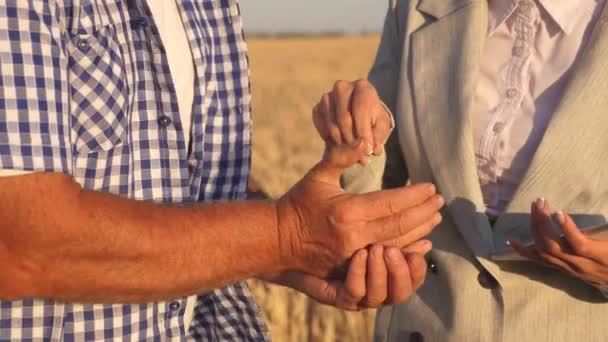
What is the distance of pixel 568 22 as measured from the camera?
302 cm

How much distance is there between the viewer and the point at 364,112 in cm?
281

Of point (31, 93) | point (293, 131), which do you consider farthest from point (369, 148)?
point (293, 131)

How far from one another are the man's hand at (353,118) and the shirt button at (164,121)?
43 centimetres

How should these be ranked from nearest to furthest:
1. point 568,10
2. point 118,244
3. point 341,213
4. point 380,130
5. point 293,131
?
point 118,244 → point 341,213 → point 380,130 → point 568,10 → point 293,131

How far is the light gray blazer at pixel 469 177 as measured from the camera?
2.92m

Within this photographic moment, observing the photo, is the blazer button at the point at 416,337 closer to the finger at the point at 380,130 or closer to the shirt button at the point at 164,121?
the finger at the point at 380,130

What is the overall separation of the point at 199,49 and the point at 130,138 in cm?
31

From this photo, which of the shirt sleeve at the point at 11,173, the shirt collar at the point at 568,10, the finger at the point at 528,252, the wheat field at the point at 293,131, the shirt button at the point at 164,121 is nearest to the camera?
the shirt sleeve at the point at 11,173

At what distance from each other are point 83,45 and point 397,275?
2.88 feet

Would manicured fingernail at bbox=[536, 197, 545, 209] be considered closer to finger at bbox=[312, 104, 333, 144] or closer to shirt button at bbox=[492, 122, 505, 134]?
shirt button at bbox=[492, 122, 505, 134]

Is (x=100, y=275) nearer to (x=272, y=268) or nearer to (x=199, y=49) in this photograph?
(x=272, y=268)

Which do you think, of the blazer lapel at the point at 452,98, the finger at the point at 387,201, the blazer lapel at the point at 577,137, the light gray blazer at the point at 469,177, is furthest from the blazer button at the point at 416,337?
the finger at the point at 387,201

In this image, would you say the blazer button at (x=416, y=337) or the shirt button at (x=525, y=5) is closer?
the shirt button at (x=525, y=5)

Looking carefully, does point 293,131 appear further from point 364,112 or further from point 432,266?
point 364,112
